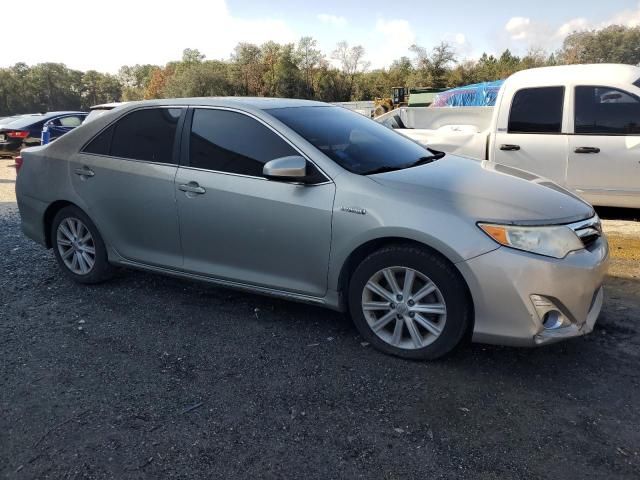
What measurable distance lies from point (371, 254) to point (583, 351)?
149 cm

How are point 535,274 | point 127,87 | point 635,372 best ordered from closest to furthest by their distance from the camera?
point 535,274
point 635,372
point 127,87

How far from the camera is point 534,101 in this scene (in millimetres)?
6582

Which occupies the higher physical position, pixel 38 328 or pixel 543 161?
pixel 543 161

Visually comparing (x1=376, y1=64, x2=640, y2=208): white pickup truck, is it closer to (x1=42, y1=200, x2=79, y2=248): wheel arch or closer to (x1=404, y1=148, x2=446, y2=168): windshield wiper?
(x1=404, y1=148, x2=446, y2=168): windshield wiper

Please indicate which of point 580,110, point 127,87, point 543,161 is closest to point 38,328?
point 543,161

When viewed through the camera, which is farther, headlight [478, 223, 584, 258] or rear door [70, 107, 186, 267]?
rear door [70, 107, 186, 267]

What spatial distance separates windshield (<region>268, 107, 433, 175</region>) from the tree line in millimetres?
50365

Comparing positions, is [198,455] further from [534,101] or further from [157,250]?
[534,101]

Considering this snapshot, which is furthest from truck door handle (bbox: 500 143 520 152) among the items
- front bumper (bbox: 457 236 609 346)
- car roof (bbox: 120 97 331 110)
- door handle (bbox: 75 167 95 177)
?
door handle (bbox: 75 167 95 177)

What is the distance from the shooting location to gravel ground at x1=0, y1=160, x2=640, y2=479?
2.40 meters

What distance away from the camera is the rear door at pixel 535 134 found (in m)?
6.37

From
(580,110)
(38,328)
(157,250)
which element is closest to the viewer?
(38,328)

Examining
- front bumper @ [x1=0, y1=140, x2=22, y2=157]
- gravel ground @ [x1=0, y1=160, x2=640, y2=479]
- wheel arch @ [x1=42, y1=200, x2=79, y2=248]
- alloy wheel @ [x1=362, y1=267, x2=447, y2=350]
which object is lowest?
gravel ground @ [x1=0, y1=160, x2=640, y2=479]

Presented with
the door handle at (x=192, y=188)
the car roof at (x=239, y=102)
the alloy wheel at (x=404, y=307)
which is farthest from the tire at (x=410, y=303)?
the car roof at (x=239, y=102)
